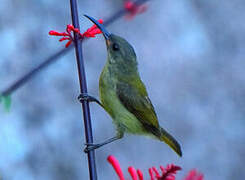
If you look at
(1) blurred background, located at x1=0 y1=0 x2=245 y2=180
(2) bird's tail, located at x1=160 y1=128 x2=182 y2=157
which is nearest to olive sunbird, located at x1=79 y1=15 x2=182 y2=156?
(2) bird's tail, located at x1=160 y1=128 x2=182 y2=157

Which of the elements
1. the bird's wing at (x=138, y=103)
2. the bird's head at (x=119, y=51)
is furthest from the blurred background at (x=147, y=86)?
the bird's head at (x=119, y=51)

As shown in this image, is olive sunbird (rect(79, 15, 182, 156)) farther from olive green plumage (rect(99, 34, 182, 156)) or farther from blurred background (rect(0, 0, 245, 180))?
blurred background (rect(0, 0, 245, 180))

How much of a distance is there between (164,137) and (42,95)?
9.62 feet

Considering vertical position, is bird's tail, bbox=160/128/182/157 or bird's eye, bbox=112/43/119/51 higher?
bird's eye, bbox=112/43/119/51

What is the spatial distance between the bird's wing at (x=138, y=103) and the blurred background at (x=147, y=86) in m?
2.39

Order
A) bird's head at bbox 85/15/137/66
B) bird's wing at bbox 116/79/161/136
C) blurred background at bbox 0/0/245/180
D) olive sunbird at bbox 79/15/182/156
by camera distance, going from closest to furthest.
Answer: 1. bird's head at bbox 85/15/137/66
2. olive sunbird at bbox 79/15/182/156
3. bird's wing at bbox 116/79/161/136
4. blurred background at bbox 0/0/245/180

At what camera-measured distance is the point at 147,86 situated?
602 cm

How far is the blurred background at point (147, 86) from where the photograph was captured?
215 inches

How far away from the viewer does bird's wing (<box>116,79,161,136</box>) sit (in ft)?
9.92

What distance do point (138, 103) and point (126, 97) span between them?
99mm

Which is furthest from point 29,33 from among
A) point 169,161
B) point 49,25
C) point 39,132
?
point 169,161

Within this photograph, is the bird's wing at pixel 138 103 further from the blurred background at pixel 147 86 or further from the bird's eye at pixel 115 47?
the blurred background at pixel 147 86

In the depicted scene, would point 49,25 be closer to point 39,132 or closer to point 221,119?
point 39,132

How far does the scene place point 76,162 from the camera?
550 cm
